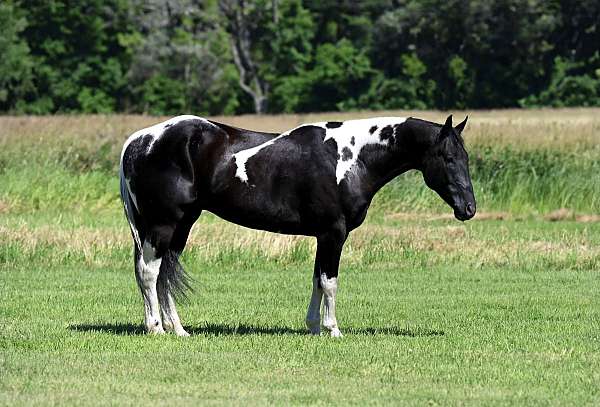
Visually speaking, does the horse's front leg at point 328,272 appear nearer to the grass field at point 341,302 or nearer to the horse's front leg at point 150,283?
the grass field at point 341,302

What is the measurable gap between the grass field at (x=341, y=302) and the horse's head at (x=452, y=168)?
1113 millimetres

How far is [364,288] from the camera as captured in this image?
15547mm

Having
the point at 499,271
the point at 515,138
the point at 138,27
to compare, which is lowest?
the point at 138,27

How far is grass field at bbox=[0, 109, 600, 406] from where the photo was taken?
9297 millimetres

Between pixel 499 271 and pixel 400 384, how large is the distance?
7939 millimetres

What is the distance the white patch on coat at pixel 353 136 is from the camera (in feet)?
38.3

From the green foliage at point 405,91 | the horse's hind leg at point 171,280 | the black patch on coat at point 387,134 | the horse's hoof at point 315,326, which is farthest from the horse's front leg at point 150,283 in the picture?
the green foliage at point 405,91

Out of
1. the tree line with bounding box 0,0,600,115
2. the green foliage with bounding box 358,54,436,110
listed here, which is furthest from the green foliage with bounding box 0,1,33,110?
the green foliage with bounding box 358,54,436,110

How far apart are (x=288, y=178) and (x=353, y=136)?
0.66m

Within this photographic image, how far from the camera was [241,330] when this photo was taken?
40.1ft

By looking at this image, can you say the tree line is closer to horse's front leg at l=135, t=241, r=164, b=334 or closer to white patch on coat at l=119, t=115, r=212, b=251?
white patch on coat at l=119, t=115, r=212, b=251

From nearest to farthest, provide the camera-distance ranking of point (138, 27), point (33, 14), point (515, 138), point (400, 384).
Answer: point (400, 384)
point (515, 138)
point (33, 14)
point (138, 27)

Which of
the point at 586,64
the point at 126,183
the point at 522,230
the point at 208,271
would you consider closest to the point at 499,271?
the point at 208,271

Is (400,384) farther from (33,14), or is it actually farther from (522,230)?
(33,14)
